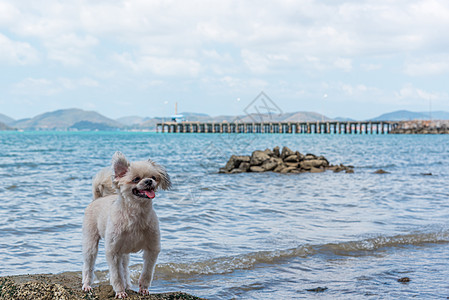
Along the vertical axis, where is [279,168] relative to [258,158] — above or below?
below

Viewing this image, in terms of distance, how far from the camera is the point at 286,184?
18.2 meters

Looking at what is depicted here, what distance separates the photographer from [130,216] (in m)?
3.79

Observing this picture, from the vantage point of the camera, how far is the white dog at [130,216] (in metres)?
3.64

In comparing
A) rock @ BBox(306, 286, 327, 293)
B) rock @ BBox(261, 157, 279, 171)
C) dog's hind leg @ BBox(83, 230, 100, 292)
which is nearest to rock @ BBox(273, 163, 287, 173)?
rock @ BBox(261, 157, 279, 171)

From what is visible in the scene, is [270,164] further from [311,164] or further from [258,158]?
[311,164]

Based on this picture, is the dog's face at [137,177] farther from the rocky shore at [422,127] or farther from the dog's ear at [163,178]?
the rocky shore at [422,127]

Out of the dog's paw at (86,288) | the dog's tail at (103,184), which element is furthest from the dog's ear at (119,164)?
the dog's paw at (86,288)

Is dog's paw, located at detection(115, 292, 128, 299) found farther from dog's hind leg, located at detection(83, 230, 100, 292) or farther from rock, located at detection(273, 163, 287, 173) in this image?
rock, located at detection(273, 163, 287, 173)

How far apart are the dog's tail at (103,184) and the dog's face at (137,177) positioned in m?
0.95

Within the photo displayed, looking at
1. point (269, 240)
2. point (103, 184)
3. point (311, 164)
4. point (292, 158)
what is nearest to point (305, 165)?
point (311, 164)

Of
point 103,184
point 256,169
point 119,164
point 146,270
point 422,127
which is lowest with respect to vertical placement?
point 256,169

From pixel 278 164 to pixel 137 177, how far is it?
21347 mm

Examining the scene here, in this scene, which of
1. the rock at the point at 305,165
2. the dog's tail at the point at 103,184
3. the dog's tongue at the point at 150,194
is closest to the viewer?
the dog's tongue at the point at 150,194

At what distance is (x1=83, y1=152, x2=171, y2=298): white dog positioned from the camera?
11.9 ft
